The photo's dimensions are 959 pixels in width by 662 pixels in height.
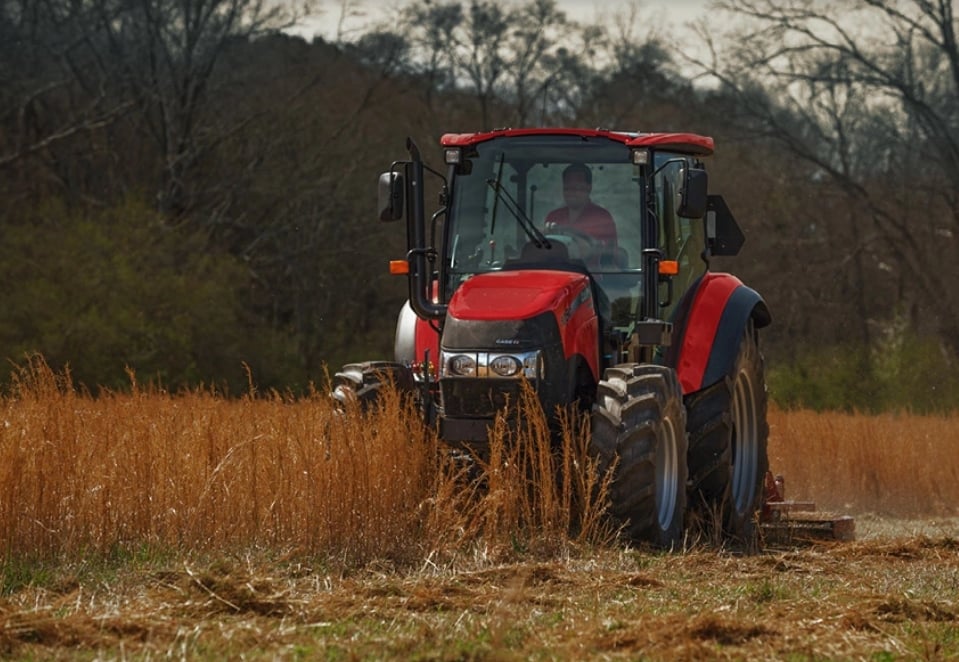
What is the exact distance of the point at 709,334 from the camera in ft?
37.0

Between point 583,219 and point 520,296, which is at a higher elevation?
point 583,219

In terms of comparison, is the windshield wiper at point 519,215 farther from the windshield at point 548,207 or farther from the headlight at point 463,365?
the headlight at point 463,365

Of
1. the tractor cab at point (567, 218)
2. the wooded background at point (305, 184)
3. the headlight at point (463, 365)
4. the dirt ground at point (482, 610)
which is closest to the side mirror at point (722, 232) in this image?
the tractor cab at point (567, 218)

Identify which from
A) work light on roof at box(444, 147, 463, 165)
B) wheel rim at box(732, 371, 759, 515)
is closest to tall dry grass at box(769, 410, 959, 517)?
wheel rim at box(732, 371, 759, 515)

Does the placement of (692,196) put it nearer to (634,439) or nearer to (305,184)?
(634,439)

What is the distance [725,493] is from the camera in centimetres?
1104

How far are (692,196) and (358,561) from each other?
3044 millimetres

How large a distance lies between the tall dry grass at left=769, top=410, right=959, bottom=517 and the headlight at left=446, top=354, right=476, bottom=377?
301 inches

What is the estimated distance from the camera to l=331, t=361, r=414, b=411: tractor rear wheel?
1061 cm

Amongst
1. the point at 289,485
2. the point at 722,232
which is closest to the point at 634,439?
the point at 289,485

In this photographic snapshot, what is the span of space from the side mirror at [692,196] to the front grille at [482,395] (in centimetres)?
144

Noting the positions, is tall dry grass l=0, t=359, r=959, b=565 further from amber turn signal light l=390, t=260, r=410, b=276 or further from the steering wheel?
the steering wheel

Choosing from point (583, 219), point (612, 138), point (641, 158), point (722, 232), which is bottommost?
point (722, 232)

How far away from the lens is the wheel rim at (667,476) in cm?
1027
